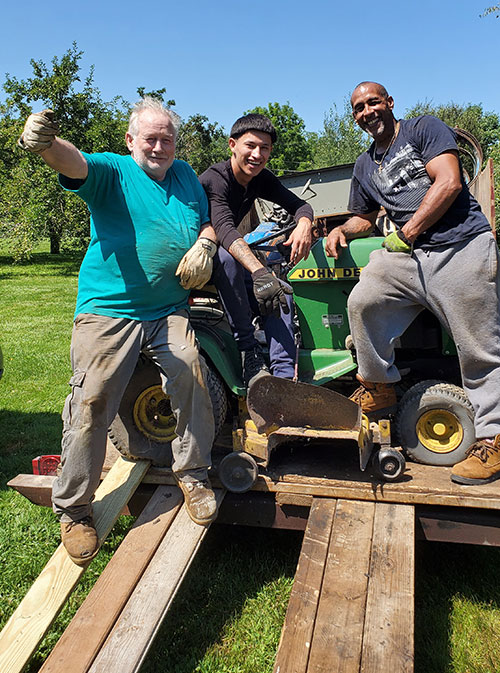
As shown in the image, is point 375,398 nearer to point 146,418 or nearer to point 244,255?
point 244,255

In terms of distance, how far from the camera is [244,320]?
3246 millimetres

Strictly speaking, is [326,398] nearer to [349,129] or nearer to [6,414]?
[6,414]

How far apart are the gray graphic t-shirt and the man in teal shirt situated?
1.02m

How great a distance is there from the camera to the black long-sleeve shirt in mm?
3148

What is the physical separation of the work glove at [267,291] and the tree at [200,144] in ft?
78.9

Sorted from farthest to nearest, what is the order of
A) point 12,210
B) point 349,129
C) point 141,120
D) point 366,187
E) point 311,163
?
point 311,163 < point 349,129 < point 12,210 < point 366,187 < point 141,120

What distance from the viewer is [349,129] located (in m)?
35.3

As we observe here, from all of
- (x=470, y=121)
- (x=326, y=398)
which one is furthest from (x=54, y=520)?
(x=470, y=121)

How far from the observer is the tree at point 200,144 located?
2750 cm

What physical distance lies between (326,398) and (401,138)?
1.43 metres

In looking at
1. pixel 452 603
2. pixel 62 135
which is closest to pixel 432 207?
pixel 452 603

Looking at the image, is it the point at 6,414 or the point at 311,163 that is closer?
the point at 6,414

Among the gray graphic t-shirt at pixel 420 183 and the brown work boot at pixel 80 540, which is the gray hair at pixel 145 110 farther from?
the brown work boot at pixel 80 540

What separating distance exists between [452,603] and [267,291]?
189 cm
